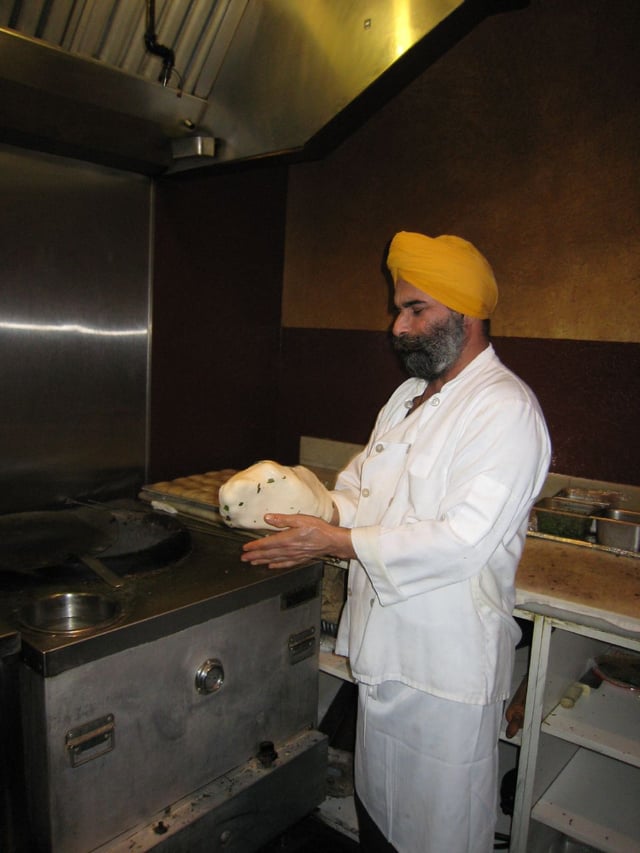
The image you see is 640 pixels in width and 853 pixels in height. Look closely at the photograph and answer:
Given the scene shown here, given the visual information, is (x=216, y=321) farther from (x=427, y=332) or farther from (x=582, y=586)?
(x=582, y=586)

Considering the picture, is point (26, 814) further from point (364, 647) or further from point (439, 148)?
point (439, 148)

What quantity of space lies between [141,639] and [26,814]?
0.30 meters

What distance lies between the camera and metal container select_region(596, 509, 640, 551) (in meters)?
1.60

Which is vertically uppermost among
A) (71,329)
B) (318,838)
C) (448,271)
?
(448,271)

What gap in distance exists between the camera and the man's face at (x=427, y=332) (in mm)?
1339

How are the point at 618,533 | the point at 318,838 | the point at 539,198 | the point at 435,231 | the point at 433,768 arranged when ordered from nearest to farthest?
the point at 433,768
the point at 618,533
the point at 318,838
the point at 539,198
the point at 435,231

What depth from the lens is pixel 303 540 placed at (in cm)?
129

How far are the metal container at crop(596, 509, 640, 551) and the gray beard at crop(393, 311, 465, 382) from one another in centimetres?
62

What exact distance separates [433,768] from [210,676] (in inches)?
18.5

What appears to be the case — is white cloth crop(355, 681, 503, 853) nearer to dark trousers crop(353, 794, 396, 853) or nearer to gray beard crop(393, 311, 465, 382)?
dark trousers crop(353, 794, 396, 853)

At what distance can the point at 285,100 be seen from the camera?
1.43 metres

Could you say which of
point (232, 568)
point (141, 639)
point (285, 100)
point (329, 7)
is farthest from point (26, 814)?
point (329, 7)

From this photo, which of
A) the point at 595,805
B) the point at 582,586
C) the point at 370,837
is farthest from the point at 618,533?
the point at 370,837

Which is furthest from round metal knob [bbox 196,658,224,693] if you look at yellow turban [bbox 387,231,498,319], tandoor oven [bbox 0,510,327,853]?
yellow turban [bbox 387,231,498,319]
